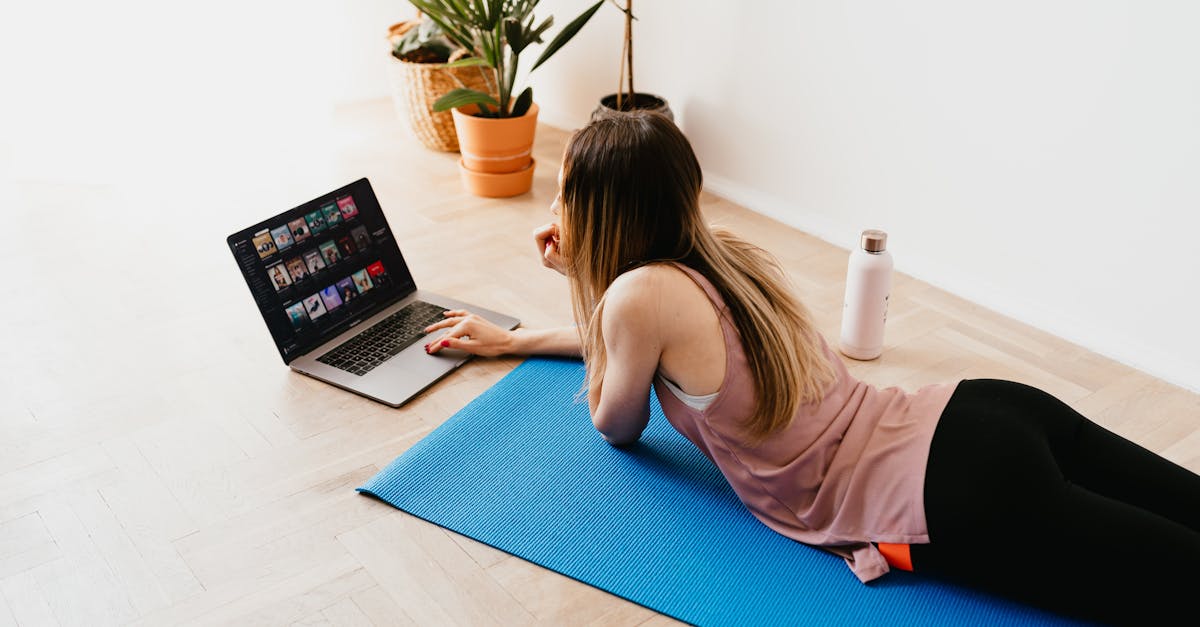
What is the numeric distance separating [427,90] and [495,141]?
42cm

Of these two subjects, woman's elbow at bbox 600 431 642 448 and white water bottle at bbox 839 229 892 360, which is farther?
white water bottle at bbox 839 229 892 360

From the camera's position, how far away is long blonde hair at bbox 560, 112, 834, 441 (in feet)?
4.45

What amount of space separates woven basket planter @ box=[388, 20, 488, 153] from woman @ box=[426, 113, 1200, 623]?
73.9 inches

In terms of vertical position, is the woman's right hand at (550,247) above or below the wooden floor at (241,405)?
above

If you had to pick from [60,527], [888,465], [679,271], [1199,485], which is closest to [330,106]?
[60,527]

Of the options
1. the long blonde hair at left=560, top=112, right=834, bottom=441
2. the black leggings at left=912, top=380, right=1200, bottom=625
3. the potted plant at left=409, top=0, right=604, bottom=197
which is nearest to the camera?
the black leggings at left=912, top=380, right=1200, bottom=625

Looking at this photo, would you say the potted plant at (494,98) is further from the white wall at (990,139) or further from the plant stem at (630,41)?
the white wall at (990,139)

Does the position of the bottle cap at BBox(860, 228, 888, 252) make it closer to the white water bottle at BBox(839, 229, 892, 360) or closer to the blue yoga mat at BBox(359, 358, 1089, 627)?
the white water bottle at BBox(839, 229, 892, 360)

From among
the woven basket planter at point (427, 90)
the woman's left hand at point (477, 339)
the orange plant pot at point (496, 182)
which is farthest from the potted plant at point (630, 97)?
the woman's left hand at point (477, 339)

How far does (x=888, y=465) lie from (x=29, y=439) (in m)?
1.59

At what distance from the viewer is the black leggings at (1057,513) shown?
4.03 feet

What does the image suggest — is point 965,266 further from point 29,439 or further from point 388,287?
point 29,439

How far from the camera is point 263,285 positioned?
200 centimetres

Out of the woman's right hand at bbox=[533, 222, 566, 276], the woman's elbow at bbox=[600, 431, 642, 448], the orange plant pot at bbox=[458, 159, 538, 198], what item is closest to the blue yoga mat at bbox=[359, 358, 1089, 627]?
the woman's elbow at bbox=[600, 431, 642, 448]
